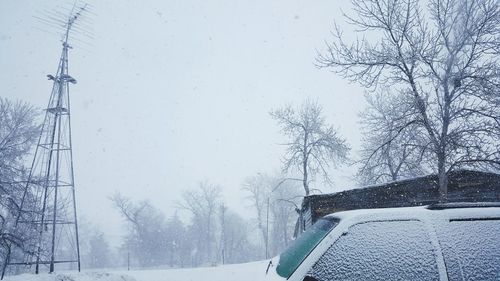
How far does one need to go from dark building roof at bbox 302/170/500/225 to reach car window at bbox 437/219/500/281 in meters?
14.0

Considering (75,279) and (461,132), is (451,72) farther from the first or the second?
(75,279)

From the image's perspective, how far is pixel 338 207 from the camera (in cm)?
1667

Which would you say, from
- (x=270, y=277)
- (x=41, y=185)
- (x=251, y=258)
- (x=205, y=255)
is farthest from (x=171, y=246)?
(x=270, y=277)

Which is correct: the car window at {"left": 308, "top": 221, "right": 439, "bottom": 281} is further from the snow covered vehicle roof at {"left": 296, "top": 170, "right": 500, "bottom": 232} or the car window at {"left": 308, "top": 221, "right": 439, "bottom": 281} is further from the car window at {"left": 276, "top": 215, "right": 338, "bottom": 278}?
the snow covered vehicle roof at {"left": 296, "top": 170, "right": 500, "bottom": 232}

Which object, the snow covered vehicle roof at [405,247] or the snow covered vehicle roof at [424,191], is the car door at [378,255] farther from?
the snow covered vehicle roof at [424,191]

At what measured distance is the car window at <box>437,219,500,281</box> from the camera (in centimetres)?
222

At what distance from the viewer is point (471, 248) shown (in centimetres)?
234

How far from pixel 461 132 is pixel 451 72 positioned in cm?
308

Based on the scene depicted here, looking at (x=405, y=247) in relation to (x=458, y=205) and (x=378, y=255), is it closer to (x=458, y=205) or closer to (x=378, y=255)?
(x=378, y=255)

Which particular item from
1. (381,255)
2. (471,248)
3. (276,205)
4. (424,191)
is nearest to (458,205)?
(471,248)

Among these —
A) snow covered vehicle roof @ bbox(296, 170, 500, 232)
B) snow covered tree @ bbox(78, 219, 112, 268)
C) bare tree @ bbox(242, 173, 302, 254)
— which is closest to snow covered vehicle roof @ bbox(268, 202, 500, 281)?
snow covered vehicle roof @ bbox(296, 170, 500, 232)

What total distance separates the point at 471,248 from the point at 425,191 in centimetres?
1480

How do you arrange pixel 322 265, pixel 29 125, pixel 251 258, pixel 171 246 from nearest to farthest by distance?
pixel 322 265 → pixel 29 125 → pixel 171 246 → pixel 251 258

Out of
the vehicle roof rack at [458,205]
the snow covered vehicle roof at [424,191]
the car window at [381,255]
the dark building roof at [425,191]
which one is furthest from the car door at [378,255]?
the dark building roof at [425,191]
